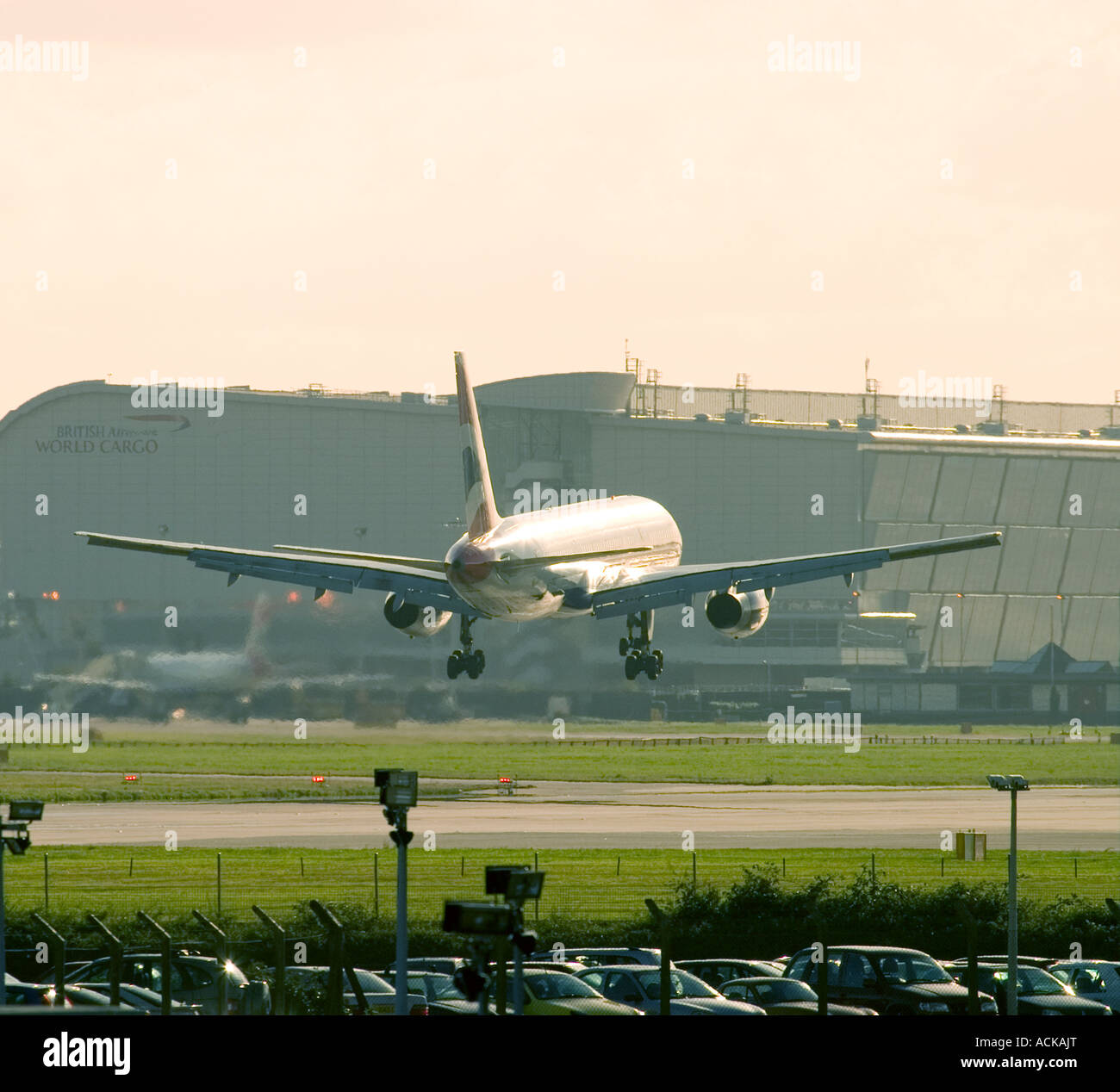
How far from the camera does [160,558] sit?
581ft

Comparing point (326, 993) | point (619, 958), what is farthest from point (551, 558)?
point (326, 993)

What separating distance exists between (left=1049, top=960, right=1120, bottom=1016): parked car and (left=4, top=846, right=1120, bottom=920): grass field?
42.5 feet

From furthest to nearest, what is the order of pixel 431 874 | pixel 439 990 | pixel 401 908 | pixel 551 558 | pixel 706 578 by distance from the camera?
pixel 706 578, pixel 551 558, pixel 431 874, pixel 439 990, pixel 401 908

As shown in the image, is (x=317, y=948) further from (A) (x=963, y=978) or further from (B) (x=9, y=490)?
(B) (x=9, y=490)

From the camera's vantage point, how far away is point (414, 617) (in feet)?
267

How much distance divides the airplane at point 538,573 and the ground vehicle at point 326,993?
32217 mm

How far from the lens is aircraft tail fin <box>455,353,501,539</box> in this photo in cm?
7625

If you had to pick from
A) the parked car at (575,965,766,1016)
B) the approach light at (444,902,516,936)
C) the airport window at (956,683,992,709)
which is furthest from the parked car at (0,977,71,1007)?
the airport window at (956,683,992,709)

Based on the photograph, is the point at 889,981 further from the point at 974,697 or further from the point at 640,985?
the point at 974,697

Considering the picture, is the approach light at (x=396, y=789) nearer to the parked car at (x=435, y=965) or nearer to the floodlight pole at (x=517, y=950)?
the floodlight pole at (x=517, y=950)

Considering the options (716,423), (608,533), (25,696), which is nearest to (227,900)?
(608,533)

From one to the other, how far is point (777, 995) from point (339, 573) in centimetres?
4501

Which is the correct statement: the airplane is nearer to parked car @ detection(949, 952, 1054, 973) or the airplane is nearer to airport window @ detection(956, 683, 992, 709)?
parked car @ detection(949, 952, 1054, 973)

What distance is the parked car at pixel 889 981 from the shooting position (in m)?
38.4
